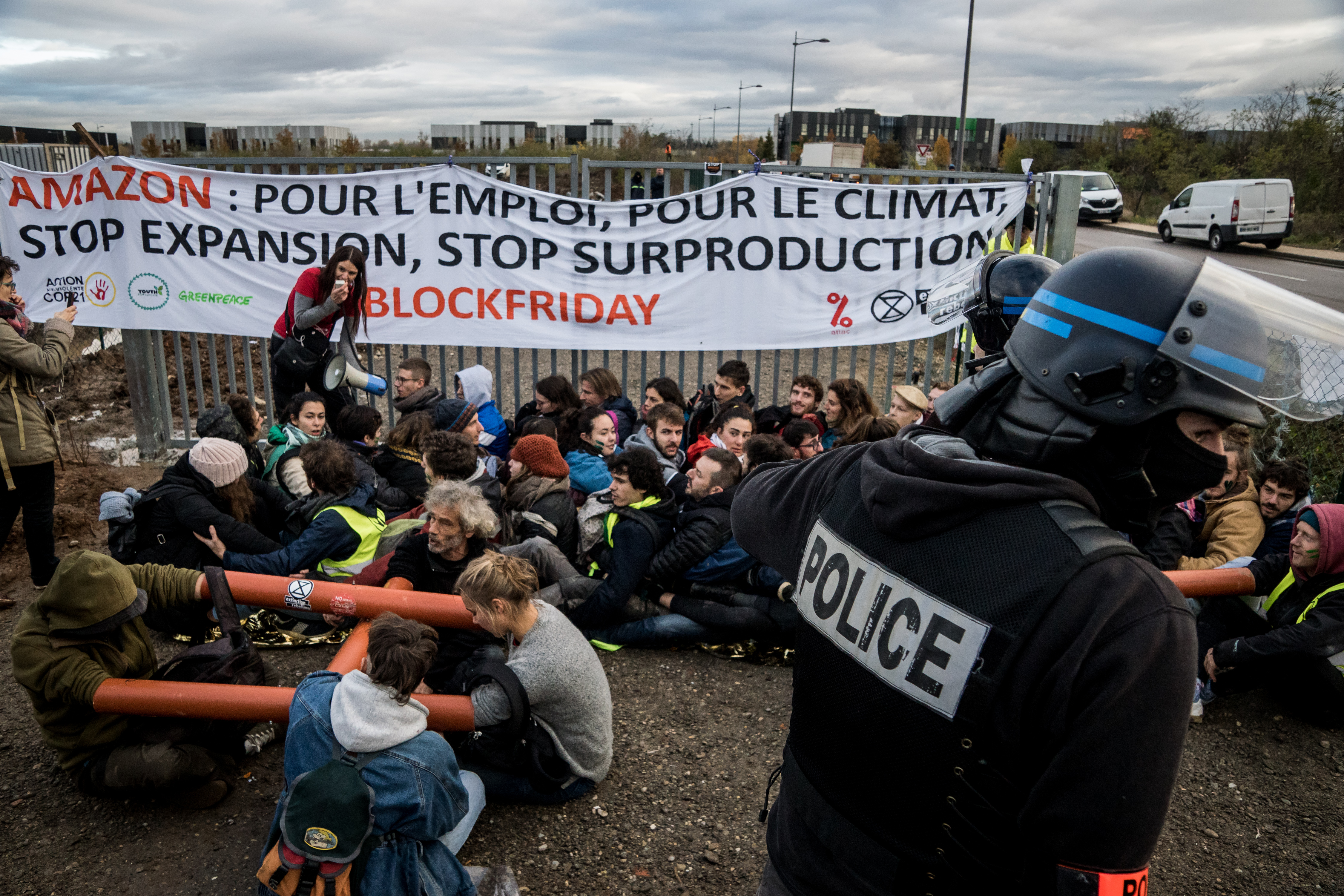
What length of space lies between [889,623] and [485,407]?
17.7 feet

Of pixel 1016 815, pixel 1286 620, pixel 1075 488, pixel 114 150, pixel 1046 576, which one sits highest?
pixel 114 150

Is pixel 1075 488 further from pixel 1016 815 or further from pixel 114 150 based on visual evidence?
Answer: pixel 114 150

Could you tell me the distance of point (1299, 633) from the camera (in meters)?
4.16

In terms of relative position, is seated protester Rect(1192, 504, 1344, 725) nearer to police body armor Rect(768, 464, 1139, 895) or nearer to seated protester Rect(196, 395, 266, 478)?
police body armor Rect(768, 464, 1139, 895)

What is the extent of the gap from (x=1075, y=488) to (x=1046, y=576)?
0.16 meters

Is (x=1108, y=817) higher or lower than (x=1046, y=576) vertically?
lower

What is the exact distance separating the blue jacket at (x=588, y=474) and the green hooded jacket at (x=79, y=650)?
251 centimetres

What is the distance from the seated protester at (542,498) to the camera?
5.20m

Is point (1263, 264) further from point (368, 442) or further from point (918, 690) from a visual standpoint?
point (918, 690)

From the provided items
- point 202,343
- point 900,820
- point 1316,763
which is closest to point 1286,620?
point 1316,763

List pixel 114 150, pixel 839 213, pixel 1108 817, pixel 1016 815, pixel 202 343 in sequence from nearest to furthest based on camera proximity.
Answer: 1. pixel 1108 817
2. pixel 1016 815
3. pixel 839 213
4. pixel 114 150
5. pixel 202 343

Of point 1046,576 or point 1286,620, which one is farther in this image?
point 1286,620

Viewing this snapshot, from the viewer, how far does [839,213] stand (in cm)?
704

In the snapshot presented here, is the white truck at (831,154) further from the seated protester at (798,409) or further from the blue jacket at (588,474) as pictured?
the blue jacket at (588,474)
